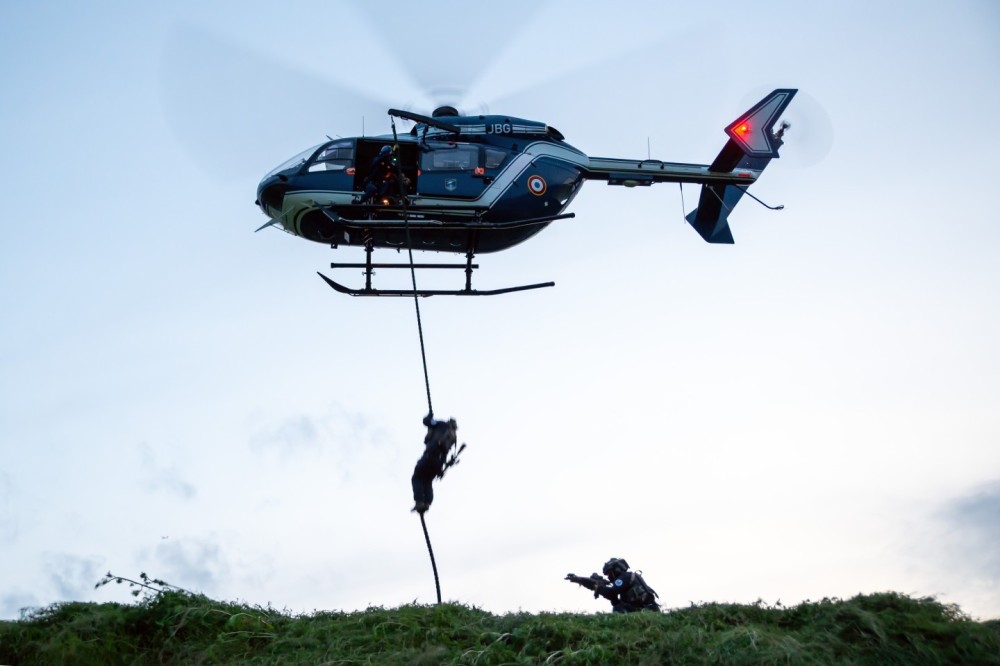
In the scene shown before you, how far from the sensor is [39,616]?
28.7 ft

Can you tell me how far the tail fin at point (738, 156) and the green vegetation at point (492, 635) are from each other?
37.2ft

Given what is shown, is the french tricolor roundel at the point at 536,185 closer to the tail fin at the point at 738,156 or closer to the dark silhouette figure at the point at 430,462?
the tail fin at the point at 738,156

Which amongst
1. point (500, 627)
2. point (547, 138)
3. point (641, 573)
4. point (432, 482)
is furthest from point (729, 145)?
point (500, 627)

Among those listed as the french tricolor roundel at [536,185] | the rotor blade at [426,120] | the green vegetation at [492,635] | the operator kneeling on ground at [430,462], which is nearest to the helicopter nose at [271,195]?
the rotor blade at [426,120]

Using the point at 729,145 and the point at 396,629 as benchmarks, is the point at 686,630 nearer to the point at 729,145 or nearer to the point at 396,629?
the point at 396,629

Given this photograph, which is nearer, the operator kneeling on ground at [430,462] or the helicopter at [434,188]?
the operator kneeling on ground at [430,462]

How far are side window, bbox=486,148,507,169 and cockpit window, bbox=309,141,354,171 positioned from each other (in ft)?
7.22

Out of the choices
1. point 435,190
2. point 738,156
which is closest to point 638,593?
point 435,190

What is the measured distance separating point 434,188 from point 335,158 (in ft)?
5.44

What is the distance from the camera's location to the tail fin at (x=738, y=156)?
18.8m

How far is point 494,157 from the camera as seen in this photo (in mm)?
16344

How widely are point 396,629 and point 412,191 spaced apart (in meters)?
8.36

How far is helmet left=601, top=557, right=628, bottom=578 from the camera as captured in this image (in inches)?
450

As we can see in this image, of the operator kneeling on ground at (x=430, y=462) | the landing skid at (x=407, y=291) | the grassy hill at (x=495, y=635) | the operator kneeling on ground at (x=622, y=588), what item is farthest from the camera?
the landing skid at (x=407, y=291)
